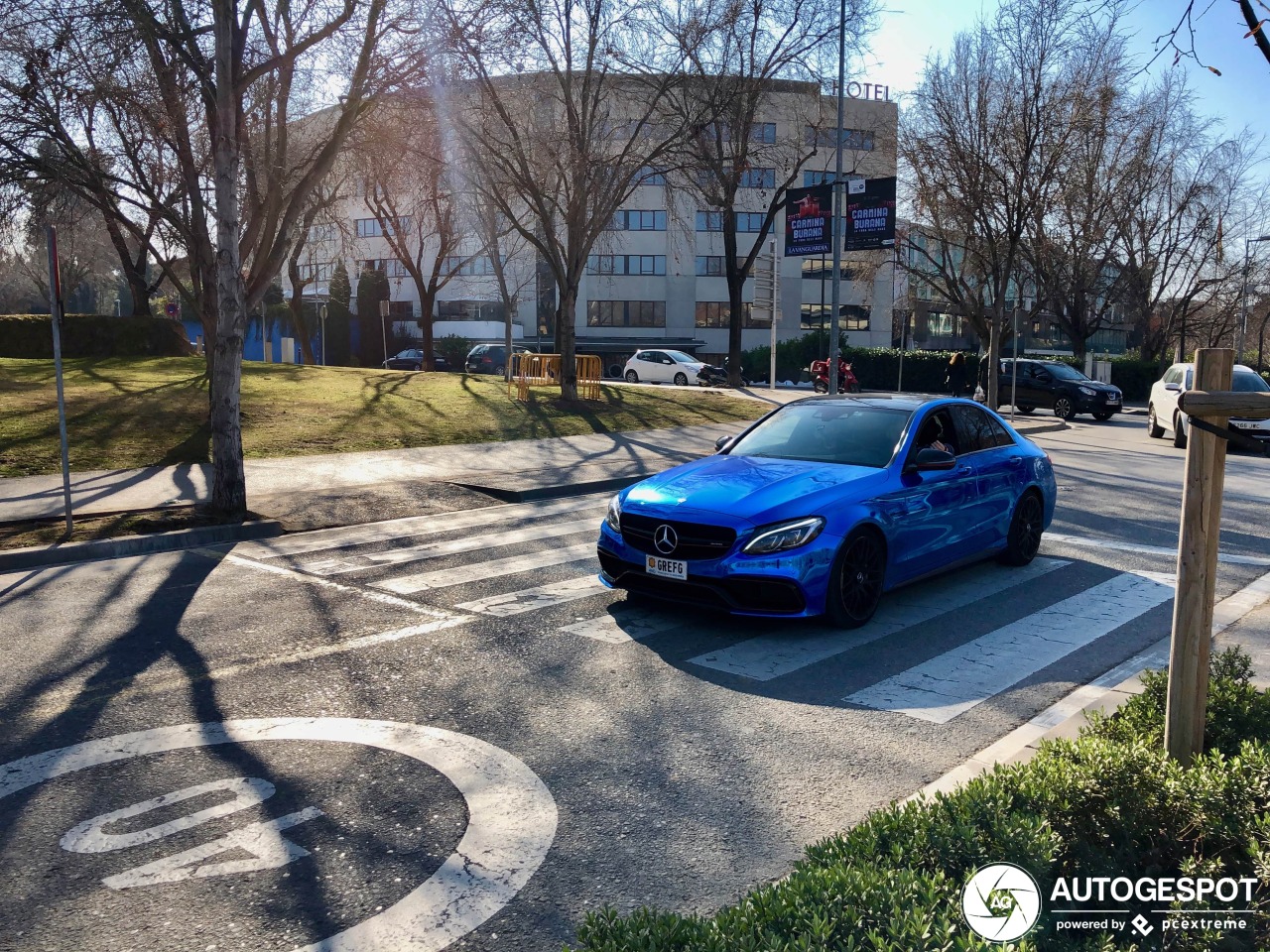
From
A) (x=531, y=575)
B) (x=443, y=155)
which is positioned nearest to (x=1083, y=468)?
(x=531, y=575)

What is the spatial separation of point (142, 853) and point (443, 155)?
20.3m

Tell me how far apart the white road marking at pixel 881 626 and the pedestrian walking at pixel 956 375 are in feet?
82.2

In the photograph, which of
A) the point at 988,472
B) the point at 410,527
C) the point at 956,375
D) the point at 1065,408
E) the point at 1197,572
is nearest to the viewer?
the point at 1197,572

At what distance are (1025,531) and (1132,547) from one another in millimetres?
1780

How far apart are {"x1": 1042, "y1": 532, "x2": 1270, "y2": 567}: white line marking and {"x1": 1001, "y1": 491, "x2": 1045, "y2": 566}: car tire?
4.16 feet

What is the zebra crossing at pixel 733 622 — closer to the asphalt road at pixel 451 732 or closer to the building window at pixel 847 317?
the asphalt road at pixel 451 732

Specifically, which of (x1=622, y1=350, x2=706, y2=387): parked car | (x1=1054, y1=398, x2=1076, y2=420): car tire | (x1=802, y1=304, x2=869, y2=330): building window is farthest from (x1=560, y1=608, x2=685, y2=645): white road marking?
(x1=802, y1=304, x2=869, y2=330): building window

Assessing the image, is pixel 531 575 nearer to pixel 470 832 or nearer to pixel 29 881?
pixel 470 832

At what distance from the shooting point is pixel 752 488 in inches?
281

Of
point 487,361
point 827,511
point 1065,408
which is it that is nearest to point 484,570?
point 827,511

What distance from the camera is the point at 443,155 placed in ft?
72.9

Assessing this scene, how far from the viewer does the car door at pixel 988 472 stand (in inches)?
334

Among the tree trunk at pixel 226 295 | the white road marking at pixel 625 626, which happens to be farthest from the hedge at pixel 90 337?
the white road marking at pixel 625 626

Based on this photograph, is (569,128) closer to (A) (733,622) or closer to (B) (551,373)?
(B) (551,373)
